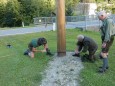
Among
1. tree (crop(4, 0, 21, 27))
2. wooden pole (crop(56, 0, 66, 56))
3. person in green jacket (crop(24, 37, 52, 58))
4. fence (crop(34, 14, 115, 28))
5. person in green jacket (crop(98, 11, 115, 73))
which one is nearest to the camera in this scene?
person in green jacket (crop(98, 11, 115, 73))

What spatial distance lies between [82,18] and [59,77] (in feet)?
77.6

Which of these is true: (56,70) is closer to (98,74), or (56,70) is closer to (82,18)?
(98,74)

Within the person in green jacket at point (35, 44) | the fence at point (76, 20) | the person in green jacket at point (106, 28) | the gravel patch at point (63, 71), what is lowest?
the fence at point (76, 20)

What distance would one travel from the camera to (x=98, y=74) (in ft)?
29.6

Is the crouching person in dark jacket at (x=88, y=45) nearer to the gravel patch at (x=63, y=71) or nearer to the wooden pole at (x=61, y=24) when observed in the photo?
the gravel patch at (x=63, y=71)

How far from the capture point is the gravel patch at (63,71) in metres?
8.48

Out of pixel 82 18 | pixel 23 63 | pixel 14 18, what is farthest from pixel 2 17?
pixel 23 63

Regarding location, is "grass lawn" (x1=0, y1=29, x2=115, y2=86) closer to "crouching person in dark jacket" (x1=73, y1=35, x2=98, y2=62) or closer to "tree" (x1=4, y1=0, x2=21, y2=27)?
"crouching person in dark jacket" (x1=73, y1=35, x2=98, y2=62)

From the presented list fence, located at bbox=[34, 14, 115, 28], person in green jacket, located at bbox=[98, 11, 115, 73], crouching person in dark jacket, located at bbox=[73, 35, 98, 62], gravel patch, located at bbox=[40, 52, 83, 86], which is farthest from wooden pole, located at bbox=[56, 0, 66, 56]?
fence, located at bbox=[34, 14, 115, 28]

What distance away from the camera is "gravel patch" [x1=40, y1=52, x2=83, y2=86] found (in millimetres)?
8477

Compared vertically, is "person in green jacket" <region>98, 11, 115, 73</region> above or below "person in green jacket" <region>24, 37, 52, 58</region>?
above

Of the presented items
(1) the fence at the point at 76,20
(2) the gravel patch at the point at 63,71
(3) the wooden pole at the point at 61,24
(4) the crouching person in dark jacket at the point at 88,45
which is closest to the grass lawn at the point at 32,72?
(2) the gravel patch at the point at 63,71

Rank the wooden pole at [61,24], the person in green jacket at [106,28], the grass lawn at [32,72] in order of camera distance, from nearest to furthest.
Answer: the grass lawn at [32,72] < the person in green jacket at [106,28] < the wooden pole at [61,24]

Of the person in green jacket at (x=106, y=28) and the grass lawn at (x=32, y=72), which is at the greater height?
the person in green jacket at (x=106, y=28)
